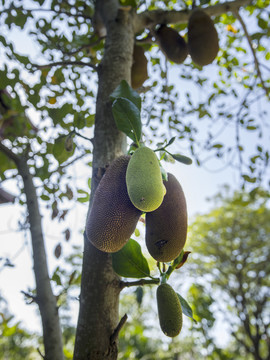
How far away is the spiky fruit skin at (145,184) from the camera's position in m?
0.53

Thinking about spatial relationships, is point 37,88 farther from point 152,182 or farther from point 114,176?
point 152,182

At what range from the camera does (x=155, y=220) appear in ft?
2.45

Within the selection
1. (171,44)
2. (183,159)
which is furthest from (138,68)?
(183,159)

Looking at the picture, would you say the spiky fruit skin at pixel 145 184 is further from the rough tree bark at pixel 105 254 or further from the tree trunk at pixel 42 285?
the tree trunk at pixel 42 285

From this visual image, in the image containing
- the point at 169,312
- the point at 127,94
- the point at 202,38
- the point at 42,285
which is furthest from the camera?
the point at 202,38

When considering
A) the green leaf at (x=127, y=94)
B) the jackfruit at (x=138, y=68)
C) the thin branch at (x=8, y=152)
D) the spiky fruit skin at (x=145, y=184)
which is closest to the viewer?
the spiky fruit skin at (x=145, y=184)

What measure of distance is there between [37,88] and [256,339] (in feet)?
20.4

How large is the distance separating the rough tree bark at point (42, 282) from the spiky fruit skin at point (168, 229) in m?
0.40

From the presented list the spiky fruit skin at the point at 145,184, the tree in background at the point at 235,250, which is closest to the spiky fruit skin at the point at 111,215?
the spiky fruit skin at the point at 145,184

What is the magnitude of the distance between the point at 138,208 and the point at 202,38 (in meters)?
1.39

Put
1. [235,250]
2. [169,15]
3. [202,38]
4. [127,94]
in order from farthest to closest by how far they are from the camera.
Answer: [235,250] → [202,38] → [169,15] → [127,94]

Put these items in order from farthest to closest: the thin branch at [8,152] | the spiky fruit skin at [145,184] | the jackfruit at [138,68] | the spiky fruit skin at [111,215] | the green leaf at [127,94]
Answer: the jackfruit at [138,68] → the thin branch at [8,152] → the green leaf at [127,94] → the spiky fruit skin at [111,215] → the spiky fruit skin at [145,184]

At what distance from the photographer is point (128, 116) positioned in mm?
697

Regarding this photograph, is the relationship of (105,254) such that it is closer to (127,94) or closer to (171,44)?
(127,94)
